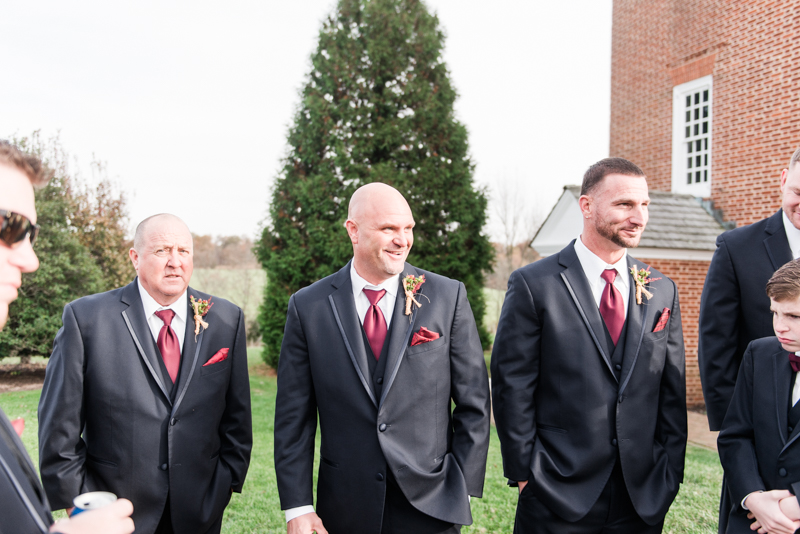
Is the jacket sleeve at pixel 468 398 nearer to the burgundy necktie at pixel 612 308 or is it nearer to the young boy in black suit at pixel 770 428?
the burgundy necktie at pixel 612 308

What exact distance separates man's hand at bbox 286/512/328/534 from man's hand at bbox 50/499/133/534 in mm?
1499

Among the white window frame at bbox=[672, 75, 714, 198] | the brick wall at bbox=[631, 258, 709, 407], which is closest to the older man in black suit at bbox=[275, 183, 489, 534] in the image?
the brick wall at bbox=[631, 258, 709, 407]

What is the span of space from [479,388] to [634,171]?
1508 millimetres

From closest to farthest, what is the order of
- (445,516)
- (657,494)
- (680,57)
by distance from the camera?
1. (445,516)
2. (657,494)
3. (680,57)

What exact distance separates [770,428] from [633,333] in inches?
30.4

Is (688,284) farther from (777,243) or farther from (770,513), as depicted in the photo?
(770,513)

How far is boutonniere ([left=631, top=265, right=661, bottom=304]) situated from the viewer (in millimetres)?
3220

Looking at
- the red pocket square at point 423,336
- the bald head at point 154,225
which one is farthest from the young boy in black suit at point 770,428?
the bald head at point 154,225

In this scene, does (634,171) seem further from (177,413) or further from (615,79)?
(615,79)

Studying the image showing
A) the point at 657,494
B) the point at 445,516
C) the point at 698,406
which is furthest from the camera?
the point at 698,406

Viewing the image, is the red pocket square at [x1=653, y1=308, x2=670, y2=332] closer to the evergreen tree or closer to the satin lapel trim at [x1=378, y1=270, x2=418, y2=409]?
the satin lapel trim at [x1=378, y1=270, x2=418, y2=409]

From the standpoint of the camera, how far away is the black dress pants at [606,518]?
309 centimetres

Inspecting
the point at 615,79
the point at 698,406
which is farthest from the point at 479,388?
the point at 615,79

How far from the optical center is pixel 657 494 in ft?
10.1
